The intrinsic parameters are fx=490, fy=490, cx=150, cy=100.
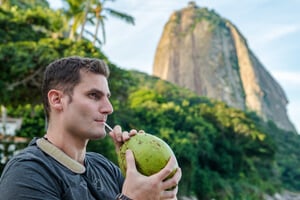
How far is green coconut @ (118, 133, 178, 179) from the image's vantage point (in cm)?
151

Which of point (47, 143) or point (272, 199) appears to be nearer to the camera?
point (47, 143)

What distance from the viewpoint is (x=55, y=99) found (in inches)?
65.4

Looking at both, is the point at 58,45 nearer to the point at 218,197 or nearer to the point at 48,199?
the point at 48,199

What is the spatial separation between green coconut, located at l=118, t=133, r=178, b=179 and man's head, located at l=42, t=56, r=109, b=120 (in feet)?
0.85

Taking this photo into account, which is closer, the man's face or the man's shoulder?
the man's shoulder

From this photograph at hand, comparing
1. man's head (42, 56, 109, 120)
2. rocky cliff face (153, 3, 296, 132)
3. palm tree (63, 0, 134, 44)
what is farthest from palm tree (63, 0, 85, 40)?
rocky cliff face (153, 3, 296, 132)

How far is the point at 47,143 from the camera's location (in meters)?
1.64

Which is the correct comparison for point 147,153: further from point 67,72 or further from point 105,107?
point 67,72

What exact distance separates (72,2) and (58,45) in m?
4.18

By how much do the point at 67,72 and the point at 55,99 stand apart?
4.0 inches

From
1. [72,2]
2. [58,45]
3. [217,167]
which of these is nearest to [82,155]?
[58,45]

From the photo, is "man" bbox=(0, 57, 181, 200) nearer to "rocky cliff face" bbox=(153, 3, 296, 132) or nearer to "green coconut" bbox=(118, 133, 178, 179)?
"green coconut" bbox=(118, 133, 178, 179)

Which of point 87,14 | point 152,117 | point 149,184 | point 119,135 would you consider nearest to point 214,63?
point 152,117

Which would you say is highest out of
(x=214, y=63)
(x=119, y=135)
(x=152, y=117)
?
(x=119, y=135)
